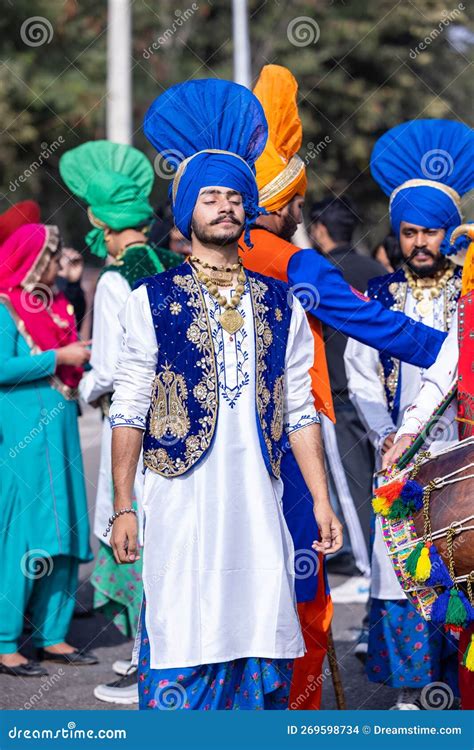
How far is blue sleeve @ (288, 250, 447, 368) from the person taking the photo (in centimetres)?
507

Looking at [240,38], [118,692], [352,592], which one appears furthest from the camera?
[240,38]

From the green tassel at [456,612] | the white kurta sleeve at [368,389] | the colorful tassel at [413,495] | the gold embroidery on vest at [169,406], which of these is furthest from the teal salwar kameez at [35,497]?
the green tassel at [456,612]

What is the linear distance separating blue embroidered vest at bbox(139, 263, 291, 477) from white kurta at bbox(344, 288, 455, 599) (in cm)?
149

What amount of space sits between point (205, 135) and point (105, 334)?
6.86ft

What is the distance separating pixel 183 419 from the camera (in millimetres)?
4285

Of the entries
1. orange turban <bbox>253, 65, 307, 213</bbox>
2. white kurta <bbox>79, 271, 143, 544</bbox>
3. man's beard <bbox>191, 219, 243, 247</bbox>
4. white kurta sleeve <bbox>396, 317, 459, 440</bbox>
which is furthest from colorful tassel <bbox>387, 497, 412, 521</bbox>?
white kurta <bbox>79, 271, 143, 544</bbox>

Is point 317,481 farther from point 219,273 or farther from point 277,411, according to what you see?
point 219,273

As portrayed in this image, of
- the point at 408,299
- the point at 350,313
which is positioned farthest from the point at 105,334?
the point at 350,313

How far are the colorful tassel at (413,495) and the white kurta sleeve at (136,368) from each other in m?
0.90

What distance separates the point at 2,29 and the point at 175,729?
19698 millimetres

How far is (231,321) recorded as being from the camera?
439cm

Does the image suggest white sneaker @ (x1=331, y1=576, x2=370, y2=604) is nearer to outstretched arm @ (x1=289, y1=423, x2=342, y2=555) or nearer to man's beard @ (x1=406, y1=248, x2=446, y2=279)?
man's beard @ (x1=406, y1=248, x2=446, y2=279)

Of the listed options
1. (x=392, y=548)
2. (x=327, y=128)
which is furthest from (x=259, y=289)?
(x=327, y=128)

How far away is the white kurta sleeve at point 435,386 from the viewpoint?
477 cm
